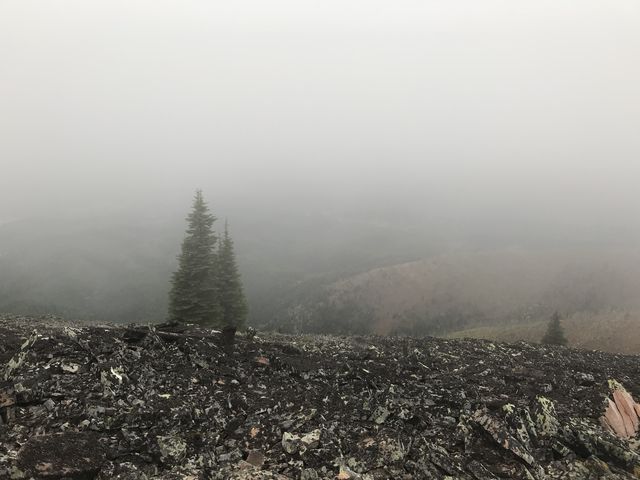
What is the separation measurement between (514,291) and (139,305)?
176m

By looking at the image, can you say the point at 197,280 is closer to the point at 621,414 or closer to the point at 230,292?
the point at 230,292

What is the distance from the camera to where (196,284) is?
138ft

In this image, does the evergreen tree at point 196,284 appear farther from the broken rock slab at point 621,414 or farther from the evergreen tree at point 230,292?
the broken rock slab at point 621,414

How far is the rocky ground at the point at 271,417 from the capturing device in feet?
30.2

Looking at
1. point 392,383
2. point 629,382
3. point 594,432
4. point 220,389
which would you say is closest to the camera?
point 594,432

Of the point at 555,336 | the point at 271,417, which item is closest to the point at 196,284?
the point at 271,417

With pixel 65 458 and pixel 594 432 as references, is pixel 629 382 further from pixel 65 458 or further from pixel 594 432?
pixel 65 458

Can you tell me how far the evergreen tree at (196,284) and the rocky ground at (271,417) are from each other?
26822 millimetres

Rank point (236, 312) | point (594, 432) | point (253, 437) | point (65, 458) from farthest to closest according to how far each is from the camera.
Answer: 1. point (236, 312)
2. point (594, 432)
3. point (253, 437)
4. point (65, 458)

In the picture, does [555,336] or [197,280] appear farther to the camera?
[555,336]

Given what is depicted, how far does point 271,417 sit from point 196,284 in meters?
32.9

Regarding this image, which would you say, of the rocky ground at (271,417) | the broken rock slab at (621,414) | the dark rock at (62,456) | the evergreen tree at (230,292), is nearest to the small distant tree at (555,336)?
the evergreen tree at (230,292)

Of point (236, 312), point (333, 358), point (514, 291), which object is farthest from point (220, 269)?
point (514, 291)

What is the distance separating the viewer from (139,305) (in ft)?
598
